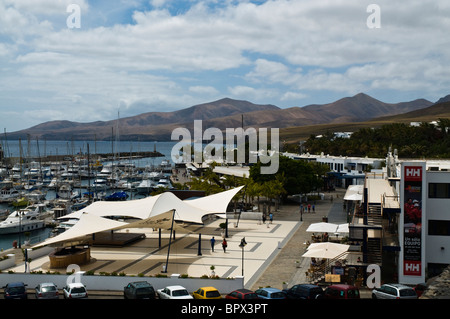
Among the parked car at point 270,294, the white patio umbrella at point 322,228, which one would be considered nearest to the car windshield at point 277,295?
the parked car at point 270,294

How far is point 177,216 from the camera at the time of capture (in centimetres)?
3938

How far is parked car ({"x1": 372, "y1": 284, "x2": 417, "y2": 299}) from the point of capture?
972 inches

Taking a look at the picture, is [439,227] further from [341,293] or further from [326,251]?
[341,293]

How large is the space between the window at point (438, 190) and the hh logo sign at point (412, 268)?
4.67 metres

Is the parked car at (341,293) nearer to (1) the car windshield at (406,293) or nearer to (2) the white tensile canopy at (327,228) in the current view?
(1) the car windshield at (406,293)

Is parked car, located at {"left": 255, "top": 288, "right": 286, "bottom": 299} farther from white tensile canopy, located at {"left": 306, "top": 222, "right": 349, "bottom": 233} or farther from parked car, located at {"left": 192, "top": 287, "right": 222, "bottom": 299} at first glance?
white tensile canopy, located at {"left": 306, "top": 222, "right": 349, "bottom": 233}

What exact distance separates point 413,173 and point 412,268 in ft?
19.4

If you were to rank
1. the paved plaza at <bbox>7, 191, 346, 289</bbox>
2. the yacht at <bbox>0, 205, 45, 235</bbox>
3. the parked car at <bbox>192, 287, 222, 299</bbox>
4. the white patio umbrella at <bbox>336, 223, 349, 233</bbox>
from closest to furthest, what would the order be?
the parked car at <bbox>192, 287, 222, 299</bbox>
the paved plaza at <bbox>7, 191, 346, 289</bbox>
the white patio umbrella at <bbox>336, 223, 349, 233</bbox>
the yacht at <bbox>0, 205, 45, 235</bbox>

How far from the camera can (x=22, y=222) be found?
208 feet

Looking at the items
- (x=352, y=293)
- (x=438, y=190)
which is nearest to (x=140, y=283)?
(x=352, y=293)

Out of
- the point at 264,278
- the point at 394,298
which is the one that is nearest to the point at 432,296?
the point at 394,298

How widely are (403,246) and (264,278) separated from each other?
355 inches

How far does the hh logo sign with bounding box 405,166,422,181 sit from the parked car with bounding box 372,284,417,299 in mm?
8137

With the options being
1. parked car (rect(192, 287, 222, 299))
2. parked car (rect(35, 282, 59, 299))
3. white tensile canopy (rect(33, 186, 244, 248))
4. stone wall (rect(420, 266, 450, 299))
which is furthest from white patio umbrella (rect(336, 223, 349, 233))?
parked car (rect(35, 282, 59, 299))
